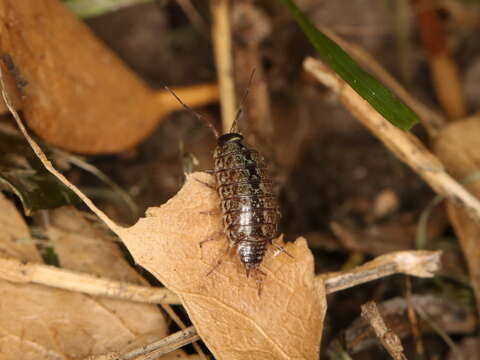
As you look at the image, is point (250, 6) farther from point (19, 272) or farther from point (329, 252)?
point (19, 272)

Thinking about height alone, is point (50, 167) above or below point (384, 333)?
above

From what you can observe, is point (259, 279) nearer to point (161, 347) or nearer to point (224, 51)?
point (161, 347)

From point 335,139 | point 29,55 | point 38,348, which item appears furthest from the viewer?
point 335,139

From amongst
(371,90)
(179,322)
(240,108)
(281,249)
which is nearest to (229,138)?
(240,108)

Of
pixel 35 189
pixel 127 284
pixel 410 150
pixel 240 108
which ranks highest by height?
pixel 240 108

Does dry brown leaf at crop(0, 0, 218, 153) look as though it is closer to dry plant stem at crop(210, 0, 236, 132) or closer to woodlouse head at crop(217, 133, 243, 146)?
dry plant stem at crop(210, 0, 236, 132)

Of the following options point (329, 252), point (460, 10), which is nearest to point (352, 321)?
point (329, 252)
